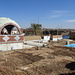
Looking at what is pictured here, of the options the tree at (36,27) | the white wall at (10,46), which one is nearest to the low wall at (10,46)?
the white wall at (10,46)

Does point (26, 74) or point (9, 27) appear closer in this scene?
point (26, 74)

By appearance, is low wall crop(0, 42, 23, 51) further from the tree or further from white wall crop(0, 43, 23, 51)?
the tree

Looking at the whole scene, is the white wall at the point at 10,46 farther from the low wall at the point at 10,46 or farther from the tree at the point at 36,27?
the tree at the point at 36,27

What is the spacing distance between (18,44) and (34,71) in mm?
10519

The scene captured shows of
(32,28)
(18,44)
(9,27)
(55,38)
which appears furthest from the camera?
(32,28)

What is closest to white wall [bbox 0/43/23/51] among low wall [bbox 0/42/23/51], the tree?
low wall [bbox 0/42/23/51]

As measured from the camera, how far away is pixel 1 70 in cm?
886

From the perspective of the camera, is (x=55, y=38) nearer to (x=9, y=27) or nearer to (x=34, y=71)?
(x=9, y=27)

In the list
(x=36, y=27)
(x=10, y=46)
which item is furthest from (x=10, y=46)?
(x=36, y=27)

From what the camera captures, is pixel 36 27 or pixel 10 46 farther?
pixel 36 27

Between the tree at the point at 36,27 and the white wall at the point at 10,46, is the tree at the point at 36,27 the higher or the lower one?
the higher one

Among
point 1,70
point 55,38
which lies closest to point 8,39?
point 1,70

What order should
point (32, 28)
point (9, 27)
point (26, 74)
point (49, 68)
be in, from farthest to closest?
point (32, 28) → point (9, 27) → point (49, 68) → point (26, 74)

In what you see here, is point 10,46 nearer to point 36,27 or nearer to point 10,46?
point 10,46
